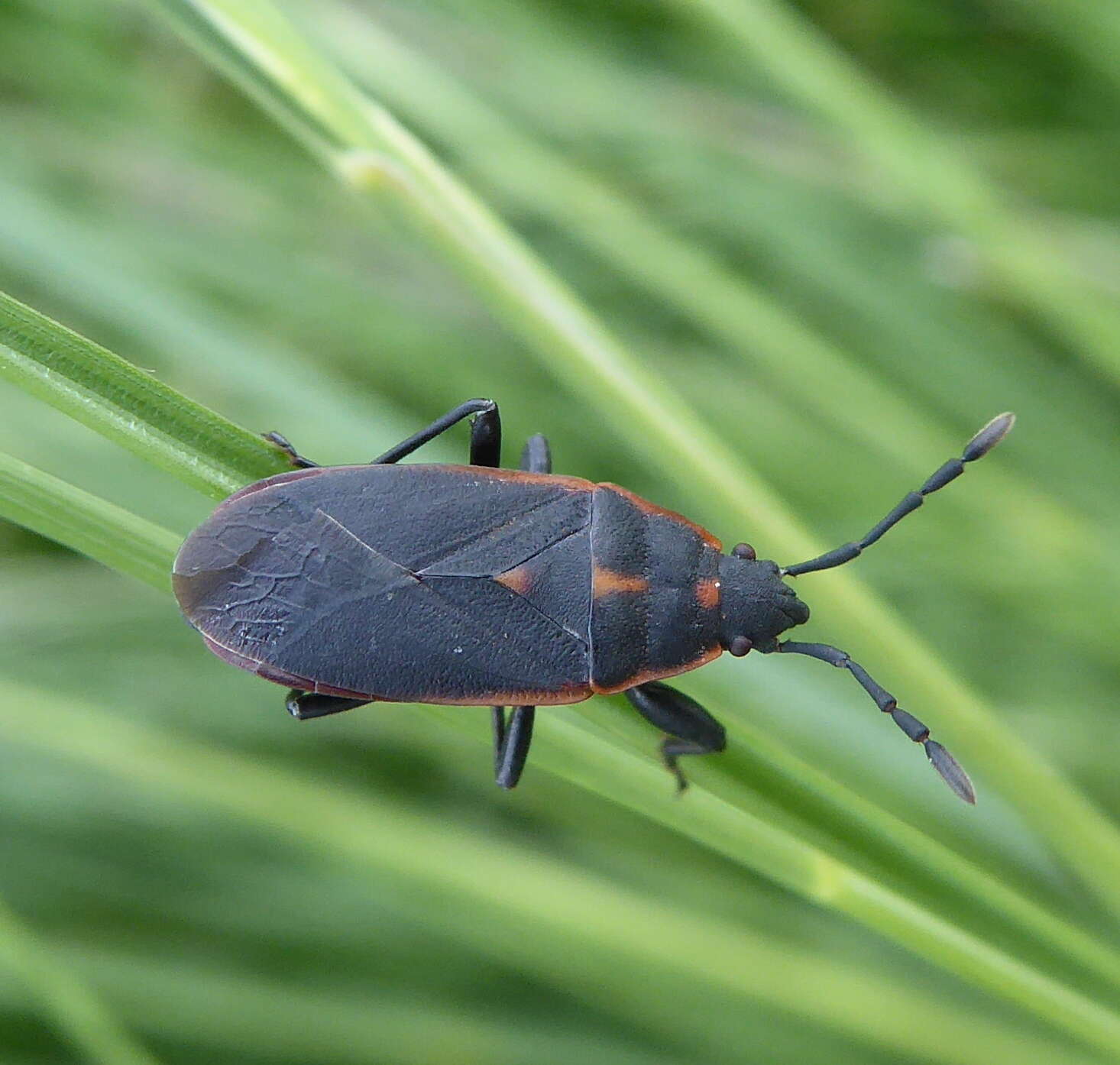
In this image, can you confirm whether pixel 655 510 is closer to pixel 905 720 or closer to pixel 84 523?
pixel 905 720

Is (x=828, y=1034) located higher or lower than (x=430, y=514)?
lower

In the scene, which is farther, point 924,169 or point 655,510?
point 924,169

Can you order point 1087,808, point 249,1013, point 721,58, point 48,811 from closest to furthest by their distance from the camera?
point 1087,808, point 249,1013, point 48,811, point 721,58

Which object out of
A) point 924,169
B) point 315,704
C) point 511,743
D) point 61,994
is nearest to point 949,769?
point 511,743

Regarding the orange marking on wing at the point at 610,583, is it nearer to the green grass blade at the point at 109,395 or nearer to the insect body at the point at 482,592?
the insect body at the point at 482,592

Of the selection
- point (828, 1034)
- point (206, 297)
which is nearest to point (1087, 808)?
point (828, 1034)

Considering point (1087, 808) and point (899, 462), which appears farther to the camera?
point (899, 462)

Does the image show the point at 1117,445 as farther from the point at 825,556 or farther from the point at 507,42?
the point at 507,42
